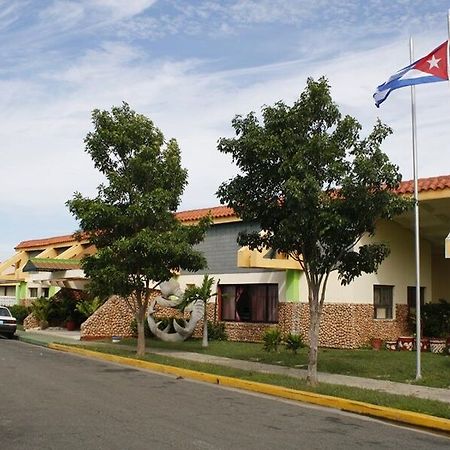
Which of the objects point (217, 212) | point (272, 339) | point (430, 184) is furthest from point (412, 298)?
point (217, 212)

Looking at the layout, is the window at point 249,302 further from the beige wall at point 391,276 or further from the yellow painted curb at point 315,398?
the yellow painted curb at point 315,398

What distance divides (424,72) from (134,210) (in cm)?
925

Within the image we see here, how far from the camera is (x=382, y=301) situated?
961 inches

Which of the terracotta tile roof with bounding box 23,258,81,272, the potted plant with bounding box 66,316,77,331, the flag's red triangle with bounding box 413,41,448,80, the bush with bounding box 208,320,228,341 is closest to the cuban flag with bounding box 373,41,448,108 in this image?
the flag's red triangle with bounding box 413,41,448,80

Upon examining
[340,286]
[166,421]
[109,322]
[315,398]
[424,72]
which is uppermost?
[424,72]

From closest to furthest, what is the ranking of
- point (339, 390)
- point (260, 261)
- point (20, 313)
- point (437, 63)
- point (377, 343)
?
point (339, 390)
point (437, 63)
point (377, 343)
point (260, 261)
point (20, 313)

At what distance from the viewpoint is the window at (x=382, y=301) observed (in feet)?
79.3

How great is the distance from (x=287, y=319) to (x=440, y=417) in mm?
14350

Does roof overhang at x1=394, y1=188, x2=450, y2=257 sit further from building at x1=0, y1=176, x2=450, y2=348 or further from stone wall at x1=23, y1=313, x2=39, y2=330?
stone wall at x1=23, y1=313, x2=39, y2=330

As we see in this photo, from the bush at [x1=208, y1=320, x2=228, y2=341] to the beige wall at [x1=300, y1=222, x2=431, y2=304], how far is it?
434cm

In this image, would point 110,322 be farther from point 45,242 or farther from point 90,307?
point 45,242

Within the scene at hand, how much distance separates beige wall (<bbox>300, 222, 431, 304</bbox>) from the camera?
76.8ft

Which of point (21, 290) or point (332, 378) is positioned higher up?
point (21, 290)

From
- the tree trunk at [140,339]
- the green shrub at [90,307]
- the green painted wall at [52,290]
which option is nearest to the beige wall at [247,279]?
the green shrub at [90,307]
